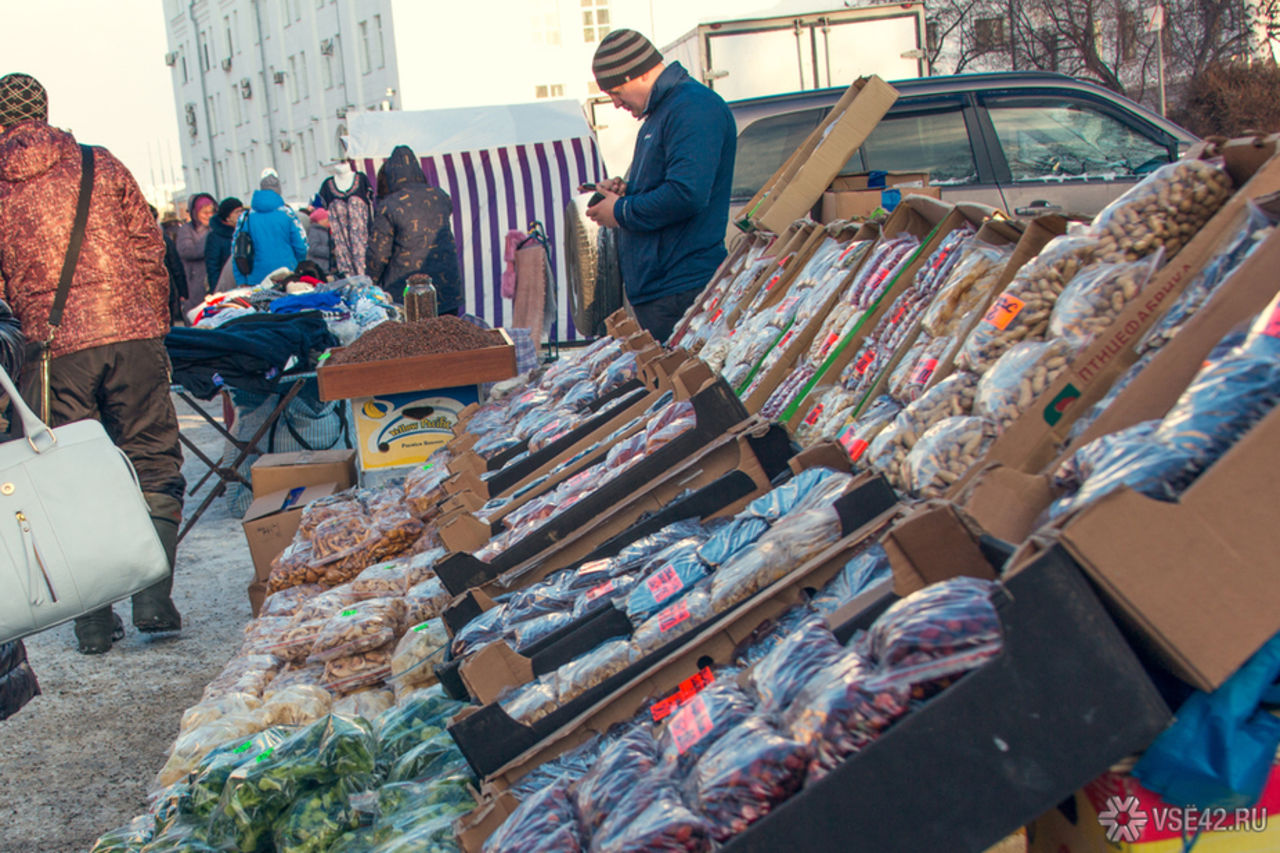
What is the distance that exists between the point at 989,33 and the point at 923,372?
29.2 metres

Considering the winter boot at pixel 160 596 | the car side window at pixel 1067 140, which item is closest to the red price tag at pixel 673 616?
the winter boot at pixel 160 596

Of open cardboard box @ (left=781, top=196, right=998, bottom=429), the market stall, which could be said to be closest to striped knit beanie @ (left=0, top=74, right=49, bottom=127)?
the market stall

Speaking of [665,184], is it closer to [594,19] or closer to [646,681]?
[646,681]

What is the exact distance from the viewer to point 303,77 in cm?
4156

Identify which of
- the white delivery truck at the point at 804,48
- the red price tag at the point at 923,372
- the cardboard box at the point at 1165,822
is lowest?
the cardboard box at the point at 1165,822

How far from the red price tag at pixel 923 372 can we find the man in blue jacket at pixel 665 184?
6.88 feet

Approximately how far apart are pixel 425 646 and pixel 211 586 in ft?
10.7

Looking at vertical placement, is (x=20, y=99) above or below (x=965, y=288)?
above

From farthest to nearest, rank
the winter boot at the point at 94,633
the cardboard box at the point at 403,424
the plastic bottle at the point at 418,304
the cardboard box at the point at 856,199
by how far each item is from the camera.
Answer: the plastic bottle at the point at 418,304 → the cardboard box at the point at 403,424 → the cardboard box at the point at 856,199 → the winter boot at the point at 94,633

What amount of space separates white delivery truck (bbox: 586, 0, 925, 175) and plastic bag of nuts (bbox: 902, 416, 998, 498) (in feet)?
29.1

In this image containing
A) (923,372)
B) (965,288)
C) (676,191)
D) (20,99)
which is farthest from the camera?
(20,99)

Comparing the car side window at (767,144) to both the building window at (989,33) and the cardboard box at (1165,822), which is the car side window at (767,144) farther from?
the building window at (989,33)

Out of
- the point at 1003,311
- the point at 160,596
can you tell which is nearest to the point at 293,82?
the point at 160,596

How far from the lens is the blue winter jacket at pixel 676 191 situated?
4.06 meters
